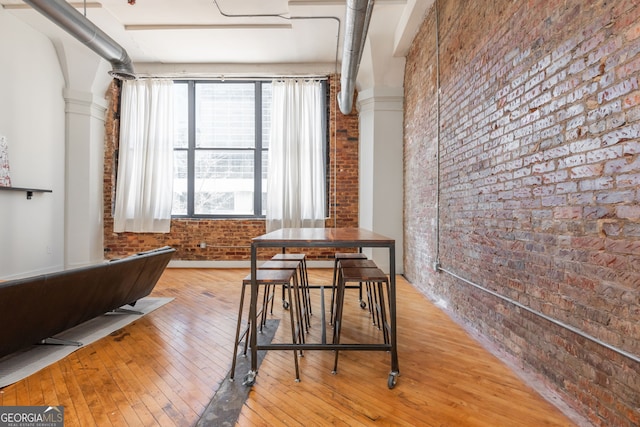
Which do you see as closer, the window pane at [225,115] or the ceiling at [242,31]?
the ceiling at [242,31]

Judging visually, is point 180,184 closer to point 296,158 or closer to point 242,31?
point 296,158

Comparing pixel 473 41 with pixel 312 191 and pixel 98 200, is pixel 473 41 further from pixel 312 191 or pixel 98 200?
pixel 98 200

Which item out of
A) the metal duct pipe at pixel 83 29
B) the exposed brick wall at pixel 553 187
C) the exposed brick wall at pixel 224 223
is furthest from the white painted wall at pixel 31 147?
the exposed brick wall at pixel 553 187

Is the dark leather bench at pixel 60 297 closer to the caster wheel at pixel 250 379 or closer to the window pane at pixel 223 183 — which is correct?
the caster wheel at pixel 250 379

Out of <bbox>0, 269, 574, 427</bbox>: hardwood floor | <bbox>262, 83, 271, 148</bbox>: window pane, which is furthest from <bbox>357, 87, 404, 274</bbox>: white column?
<bbox>0, 269, 574, 427</bbox>: hardwood floor

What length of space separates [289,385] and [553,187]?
196 cm

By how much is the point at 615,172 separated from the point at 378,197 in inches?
158

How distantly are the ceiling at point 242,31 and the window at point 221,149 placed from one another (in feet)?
1.57

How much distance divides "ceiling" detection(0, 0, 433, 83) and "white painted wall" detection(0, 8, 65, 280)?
1.41ft

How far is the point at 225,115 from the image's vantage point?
256 inches

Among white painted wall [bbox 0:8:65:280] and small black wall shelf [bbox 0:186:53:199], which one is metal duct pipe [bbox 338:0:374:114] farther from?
small black wall shelf [bbox 0:186:53:199]

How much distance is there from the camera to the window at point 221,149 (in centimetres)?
646

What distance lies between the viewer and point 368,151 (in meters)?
5.70

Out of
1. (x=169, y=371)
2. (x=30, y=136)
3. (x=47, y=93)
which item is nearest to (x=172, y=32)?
(x=47, y=93)
